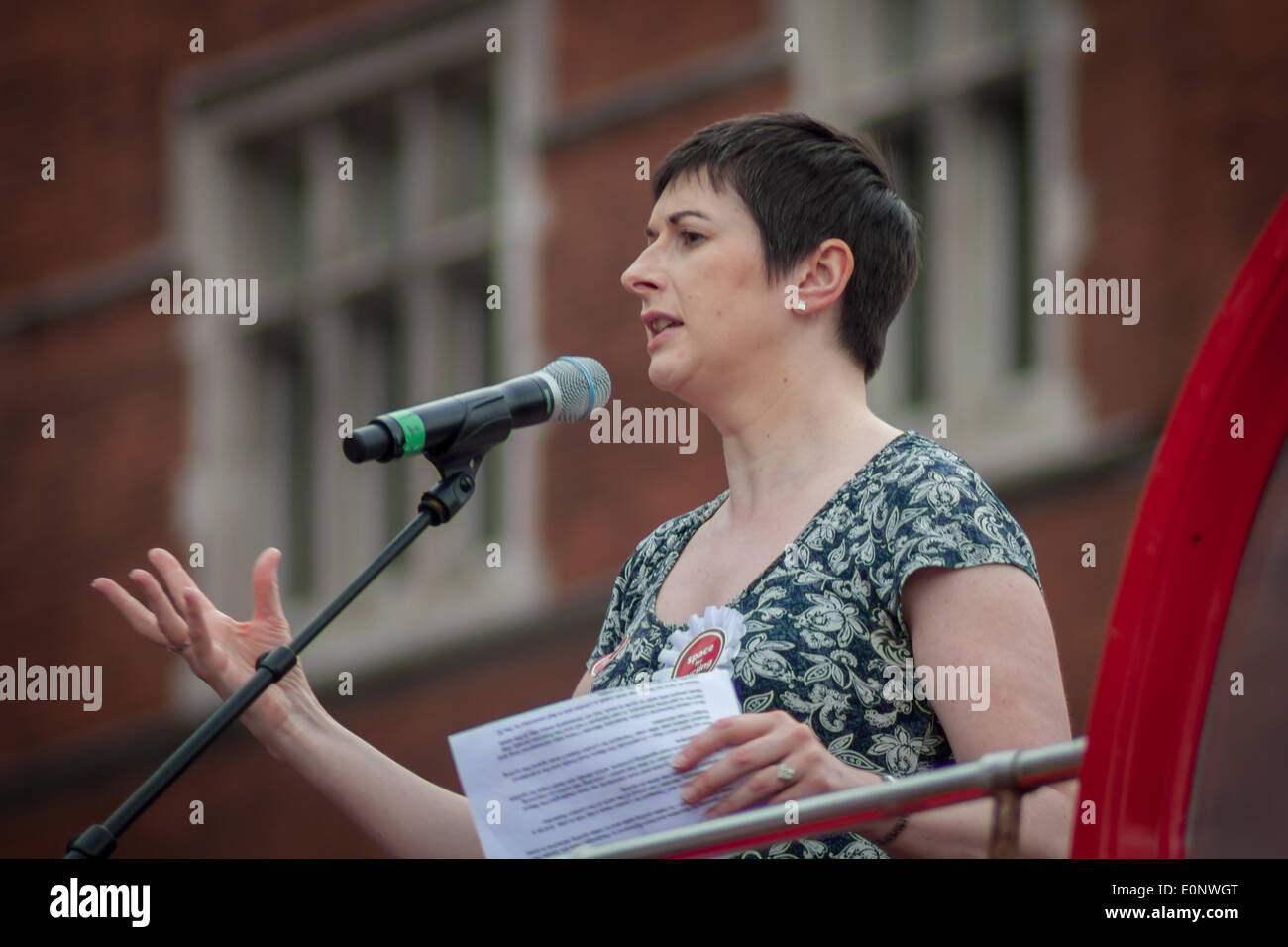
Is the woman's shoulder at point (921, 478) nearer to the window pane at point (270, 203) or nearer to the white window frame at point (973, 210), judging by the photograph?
the white window frame at point (973, 210)

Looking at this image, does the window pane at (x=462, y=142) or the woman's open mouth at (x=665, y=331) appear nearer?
the woman's open mouth at (x=665, y=331)

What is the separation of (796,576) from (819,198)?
63cm

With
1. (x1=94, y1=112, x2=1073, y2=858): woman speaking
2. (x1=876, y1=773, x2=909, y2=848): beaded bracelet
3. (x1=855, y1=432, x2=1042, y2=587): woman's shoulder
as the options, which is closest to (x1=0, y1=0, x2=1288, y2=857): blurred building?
(x1=94, y1=112, x2=1073, y2=858): woman speaking

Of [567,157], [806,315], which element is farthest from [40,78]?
[806,315]

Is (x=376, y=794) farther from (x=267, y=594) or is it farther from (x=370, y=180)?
(x=370, y=180)

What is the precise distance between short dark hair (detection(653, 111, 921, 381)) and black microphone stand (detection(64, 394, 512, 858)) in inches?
19.7

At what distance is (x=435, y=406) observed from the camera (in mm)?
2971

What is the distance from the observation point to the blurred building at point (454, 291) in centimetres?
823

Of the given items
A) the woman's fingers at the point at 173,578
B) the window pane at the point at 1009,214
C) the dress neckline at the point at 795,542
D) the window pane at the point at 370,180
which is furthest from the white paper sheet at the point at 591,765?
the window pane at the point at 370,180

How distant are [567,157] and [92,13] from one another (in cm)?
326

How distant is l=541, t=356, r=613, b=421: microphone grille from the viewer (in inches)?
124

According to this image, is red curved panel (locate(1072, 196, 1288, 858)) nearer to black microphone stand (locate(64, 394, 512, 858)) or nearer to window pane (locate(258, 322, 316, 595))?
black microphone stand (locate(64, 394, 512, 858))
